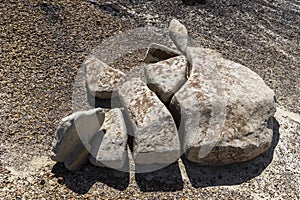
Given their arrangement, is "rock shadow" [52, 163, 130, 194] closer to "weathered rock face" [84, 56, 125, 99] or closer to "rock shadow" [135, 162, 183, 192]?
"rock shadow" [135, 162, 183, 192]

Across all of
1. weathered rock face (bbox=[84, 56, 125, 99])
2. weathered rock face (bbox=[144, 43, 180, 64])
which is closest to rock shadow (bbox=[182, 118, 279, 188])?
weathered rock face (bbox=[84, 56, 125, 99])

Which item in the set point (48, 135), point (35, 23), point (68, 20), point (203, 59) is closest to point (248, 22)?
point (203, 59)

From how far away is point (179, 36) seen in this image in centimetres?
420

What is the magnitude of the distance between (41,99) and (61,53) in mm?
647

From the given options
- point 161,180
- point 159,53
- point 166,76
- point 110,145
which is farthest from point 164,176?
point 159,53

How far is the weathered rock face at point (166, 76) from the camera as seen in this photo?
3.34 m

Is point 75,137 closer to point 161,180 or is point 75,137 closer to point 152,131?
point 152,131

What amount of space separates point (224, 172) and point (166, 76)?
920 millimetres

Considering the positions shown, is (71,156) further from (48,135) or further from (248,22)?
(248,22)

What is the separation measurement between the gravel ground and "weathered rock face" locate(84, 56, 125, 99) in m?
0.23

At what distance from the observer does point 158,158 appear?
3049 mm

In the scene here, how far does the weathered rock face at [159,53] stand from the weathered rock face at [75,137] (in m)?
0.96

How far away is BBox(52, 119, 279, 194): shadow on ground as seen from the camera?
2992 millimetres

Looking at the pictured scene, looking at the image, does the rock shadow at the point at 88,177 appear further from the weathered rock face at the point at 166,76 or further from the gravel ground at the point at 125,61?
the weathered rock face at the point at 166,76
